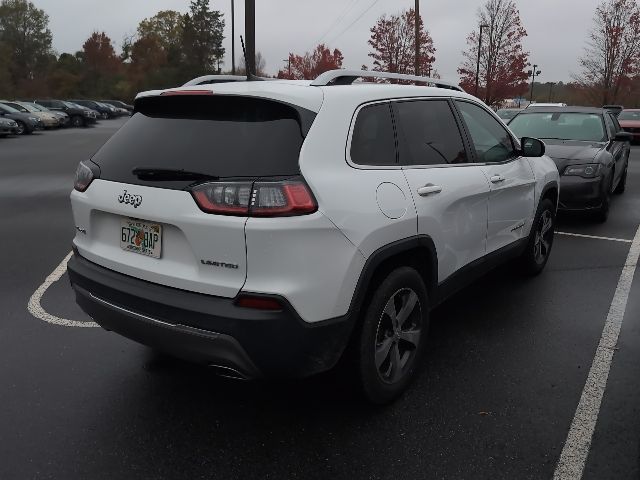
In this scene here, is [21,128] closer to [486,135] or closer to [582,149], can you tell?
[582,149]

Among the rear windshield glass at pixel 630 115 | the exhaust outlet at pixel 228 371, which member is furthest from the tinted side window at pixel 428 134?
the rear windshield glass at pixel 630 115

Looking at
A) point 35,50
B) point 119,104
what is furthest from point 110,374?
point 35,50

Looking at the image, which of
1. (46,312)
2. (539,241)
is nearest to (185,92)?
(46,312)

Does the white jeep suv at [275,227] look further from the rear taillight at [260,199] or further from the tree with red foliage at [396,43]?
the tree with red foliage at [396,43]

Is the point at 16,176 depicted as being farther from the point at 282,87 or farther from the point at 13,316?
the point at 282,87

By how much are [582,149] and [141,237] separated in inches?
271

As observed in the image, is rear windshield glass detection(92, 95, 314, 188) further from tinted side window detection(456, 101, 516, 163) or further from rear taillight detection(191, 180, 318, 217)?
tinted side window detection(456, 101, 516, 163)

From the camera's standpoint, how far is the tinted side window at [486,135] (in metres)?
3.91

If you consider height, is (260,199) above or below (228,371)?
above

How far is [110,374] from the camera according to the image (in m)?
3.42

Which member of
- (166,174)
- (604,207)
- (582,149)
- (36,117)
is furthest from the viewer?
(36,117)

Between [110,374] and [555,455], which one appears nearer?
[555,455]

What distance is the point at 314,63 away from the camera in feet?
205

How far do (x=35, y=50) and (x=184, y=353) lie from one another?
254 ft
